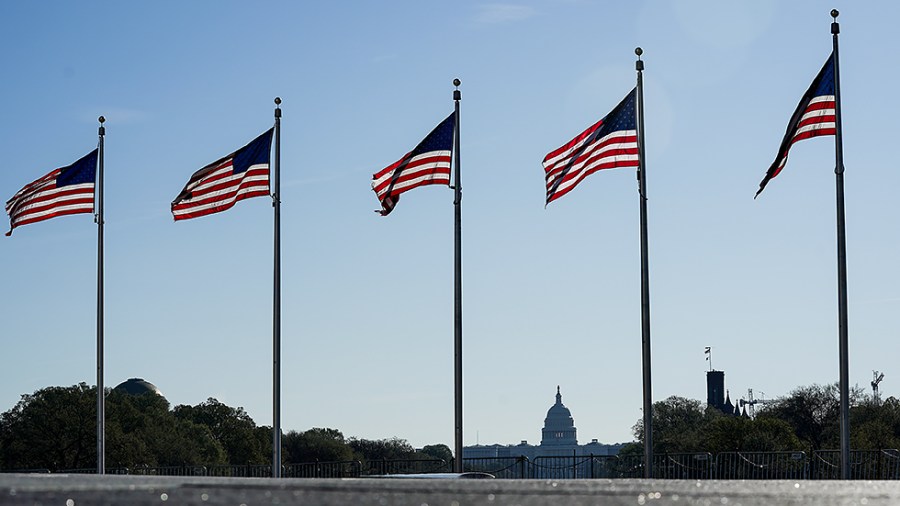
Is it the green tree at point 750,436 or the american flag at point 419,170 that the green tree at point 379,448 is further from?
the american flag at point 419,170

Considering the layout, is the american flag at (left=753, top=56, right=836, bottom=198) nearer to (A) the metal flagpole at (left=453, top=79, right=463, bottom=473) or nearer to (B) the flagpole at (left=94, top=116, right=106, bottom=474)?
(A) the metal flagpole at (left=453, top=79, right=463, bottom=473)

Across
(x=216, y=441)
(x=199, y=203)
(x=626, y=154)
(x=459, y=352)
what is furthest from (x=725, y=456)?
(x=216, y=441)

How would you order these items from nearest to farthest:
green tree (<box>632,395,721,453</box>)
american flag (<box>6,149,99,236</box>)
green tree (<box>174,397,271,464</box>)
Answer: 1. american flag (<box>6,149,99,236</box>)
2. green tree (<box>632,395,721,453</box>)
3. green tree (<box>174,397,271,464</box>)

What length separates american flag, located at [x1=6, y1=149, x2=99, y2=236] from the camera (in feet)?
83.2

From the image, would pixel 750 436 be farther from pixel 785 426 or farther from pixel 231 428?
pixel 231 428

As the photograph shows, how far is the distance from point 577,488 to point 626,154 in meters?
22.5

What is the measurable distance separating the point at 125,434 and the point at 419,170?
180 feet

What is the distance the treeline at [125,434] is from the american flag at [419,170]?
3053cm

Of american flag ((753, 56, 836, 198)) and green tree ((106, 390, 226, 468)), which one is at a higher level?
american flag ((753, 56, 836, 198))

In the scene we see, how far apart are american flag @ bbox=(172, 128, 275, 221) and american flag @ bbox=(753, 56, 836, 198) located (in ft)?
30.9

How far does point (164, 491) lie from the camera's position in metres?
0.80

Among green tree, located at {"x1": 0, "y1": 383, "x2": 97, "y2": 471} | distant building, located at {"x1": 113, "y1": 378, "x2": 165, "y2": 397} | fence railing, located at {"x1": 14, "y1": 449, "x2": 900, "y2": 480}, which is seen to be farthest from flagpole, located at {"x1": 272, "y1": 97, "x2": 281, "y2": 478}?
distant building, located at {"x1": 113, "y1": 378, "x2": 165, "y2": 397}

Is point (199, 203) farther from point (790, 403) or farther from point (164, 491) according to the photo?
point (790, 403)

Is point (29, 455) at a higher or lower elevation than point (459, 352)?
lower
